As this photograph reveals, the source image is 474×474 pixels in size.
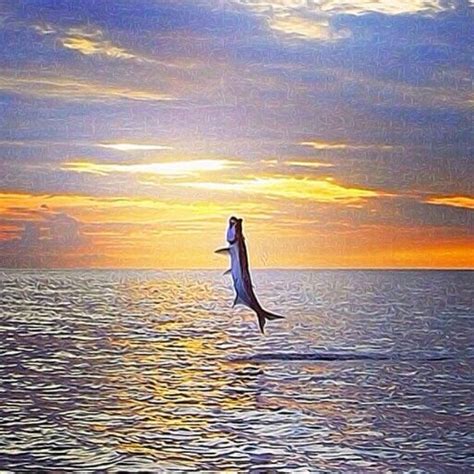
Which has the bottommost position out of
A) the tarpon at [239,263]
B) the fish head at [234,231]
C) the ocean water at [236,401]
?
the ocean water at [236,401]

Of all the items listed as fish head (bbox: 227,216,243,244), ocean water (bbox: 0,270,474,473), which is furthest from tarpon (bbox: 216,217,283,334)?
ocean water (bbox: 0,270,474,473)

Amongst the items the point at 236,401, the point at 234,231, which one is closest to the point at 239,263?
the point at 234,231

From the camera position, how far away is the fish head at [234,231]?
973cm

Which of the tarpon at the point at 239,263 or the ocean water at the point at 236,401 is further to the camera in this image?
the tarpon at the point at 239,263

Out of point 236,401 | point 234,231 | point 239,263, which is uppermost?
point 234,231

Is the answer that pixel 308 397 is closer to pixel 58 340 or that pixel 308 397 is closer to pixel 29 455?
pixel 29 455

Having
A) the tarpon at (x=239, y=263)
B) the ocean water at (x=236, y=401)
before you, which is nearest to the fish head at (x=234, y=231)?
the tarpon at (x=239, y=263)

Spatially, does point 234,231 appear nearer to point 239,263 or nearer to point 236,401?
point 239,263

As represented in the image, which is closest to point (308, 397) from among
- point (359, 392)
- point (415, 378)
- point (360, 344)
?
point (359, 392)

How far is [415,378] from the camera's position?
1121 centimetres

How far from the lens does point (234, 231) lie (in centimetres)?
977

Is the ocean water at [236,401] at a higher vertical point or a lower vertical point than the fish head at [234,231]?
lower

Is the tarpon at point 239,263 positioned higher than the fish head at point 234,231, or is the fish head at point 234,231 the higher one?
the fish head at point 234,231

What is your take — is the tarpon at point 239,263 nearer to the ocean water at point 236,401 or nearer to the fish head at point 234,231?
the fish head at point 234,231
